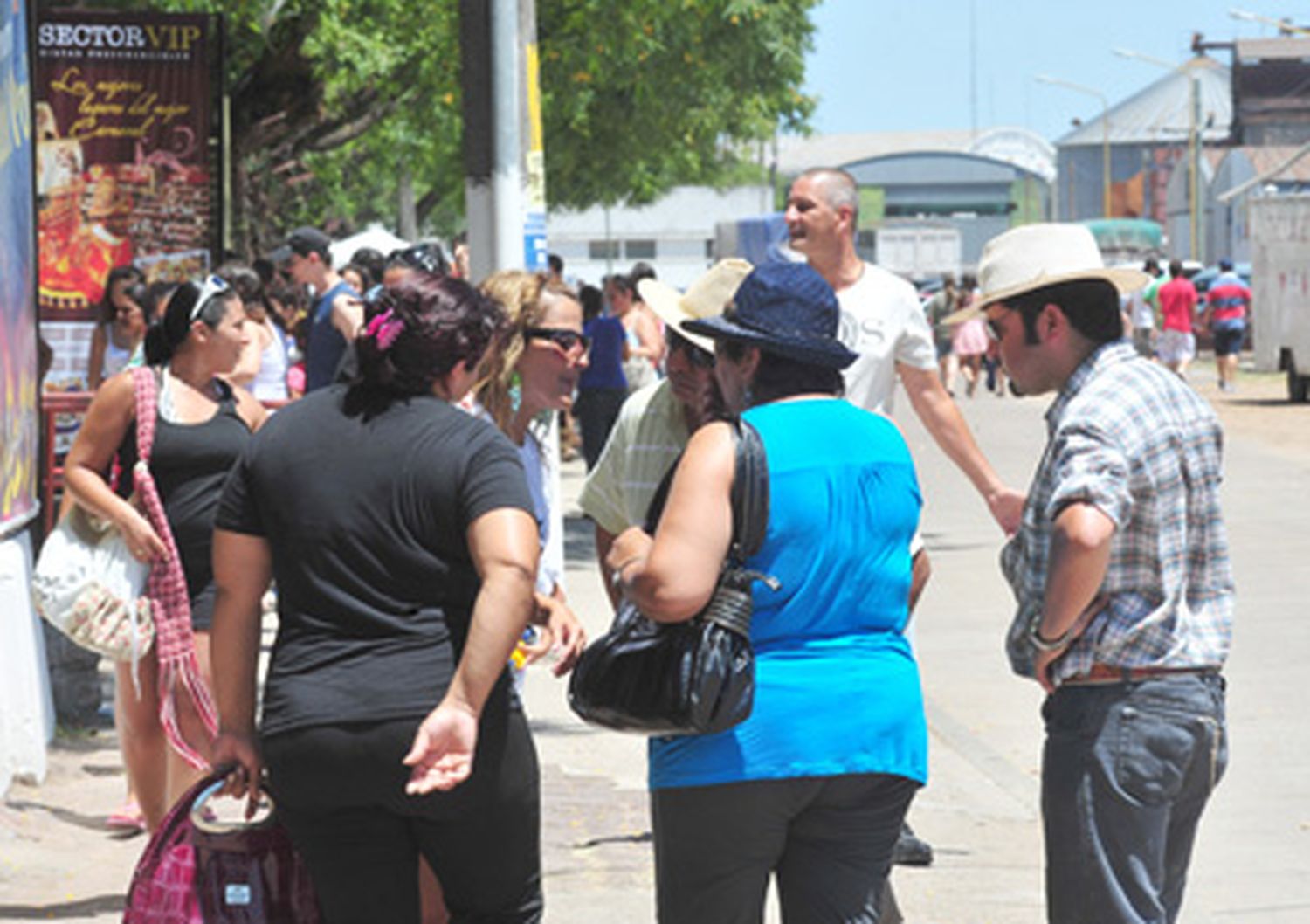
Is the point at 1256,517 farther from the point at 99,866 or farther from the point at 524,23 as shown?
the point at 99,866

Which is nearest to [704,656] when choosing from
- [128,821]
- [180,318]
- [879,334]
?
[879,334]

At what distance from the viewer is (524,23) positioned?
978cm

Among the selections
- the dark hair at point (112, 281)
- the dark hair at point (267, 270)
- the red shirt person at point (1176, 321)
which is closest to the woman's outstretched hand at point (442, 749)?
the dark hair at point (112, 281)

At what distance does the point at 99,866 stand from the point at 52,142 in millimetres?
7572

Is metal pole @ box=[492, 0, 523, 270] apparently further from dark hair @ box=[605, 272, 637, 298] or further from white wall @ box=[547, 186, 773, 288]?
white wall @ box=[547, 186, 773, 288]

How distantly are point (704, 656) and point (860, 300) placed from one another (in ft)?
10.2

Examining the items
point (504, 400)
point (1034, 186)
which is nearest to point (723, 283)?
point (504, 400)

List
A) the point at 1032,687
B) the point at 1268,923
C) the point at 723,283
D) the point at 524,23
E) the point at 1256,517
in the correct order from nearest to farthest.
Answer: the point at 723,283
the point at 1268,923
the point at 524,23
the point at 1032,687
the point at 1256,517

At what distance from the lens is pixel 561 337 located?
6.04 metres

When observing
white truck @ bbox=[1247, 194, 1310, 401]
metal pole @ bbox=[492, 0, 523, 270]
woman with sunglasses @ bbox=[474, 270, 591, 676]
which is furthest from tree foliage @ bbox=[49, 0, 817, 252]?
woman with sunglasses @ bbox=[474, 270, 591, 676]

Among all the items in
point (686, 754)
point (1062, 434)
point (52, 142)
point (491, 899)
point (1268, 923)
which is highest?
point (52, 142)

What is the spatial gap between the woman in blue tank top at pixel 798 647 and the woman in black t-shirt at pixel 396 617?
0.89ft

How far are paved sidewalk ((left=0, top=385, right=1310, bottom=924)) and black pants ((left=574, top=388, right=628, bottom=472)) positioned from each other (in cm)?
428

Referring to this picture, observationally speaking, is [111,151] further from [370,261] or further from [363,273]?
[370,261]
